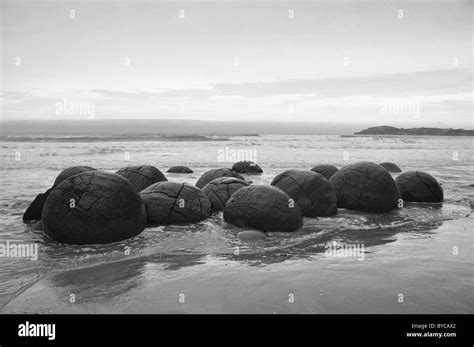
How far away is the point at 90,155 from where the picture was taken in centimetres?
2591

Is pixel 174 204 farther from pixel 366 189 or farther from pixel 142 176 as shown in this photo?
pixel 366 189

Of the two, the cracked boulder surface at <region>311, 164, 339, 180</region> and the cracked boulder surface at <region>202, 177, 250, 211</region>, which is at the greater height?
the cracked boulder surface at <region>311, 164, 339, 180</region>

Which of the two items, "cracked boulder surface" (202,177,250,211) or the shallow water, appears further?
"cracked boulder surface" (202,177,250,211)

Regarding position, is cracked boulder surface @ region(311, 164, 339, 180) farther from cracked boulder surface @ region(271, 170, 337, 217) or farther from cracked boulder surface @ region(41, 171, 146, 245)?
cracked boulder surface @ region(41, 171, 146, 245)

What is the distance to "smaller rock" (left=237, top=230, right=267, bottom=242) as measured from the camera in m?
6.91

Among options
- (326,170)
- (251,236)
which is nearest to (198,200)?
(251,236)

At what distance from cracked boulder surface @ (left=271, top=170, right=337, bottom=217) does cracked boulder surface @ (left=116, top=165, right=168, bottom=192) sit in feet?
9.50

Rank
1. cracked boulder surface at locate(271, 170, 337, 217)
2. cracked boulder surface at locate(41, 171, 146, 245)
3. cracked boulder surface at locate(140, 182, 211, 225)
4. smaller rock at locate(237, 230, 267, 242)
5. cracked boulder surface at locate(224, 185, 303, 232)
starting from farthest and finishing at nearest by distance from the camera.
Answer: cracked boulder surface at locate(271, 170, 337, 217) < cracked boulder surface at locate(140, 182, 211, 225) < cracked boulder surface at locate(224, 185, 303, 232) < smaller rock at locate(237, 230, 267, 242) < cracked boulder surface at locate(41, 171, 146, 245)

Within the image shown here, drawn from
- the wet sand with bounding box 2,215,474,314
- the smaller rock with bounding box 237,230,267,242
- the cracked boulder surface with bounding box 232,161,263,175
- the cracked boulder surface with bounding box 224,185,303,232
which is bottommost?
the wet sand with bounding box 2,215,474,314

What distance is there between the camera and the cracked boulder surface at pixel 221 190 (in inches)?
353

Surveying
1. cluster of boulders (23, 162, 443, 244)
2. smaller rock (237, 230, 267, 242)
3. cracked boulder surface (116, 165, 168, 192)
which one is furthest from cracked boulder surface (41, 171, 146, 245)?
cracked boulder surface (116, 165, 168, 192)

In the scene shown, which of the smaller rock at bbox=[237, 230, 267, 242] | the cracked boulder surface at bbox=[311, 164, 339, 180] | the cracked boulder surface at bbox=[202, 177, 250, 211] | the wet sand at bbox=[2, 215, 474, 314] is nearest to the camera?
the wet sand at bbox=[2, 215, 474, 314]
